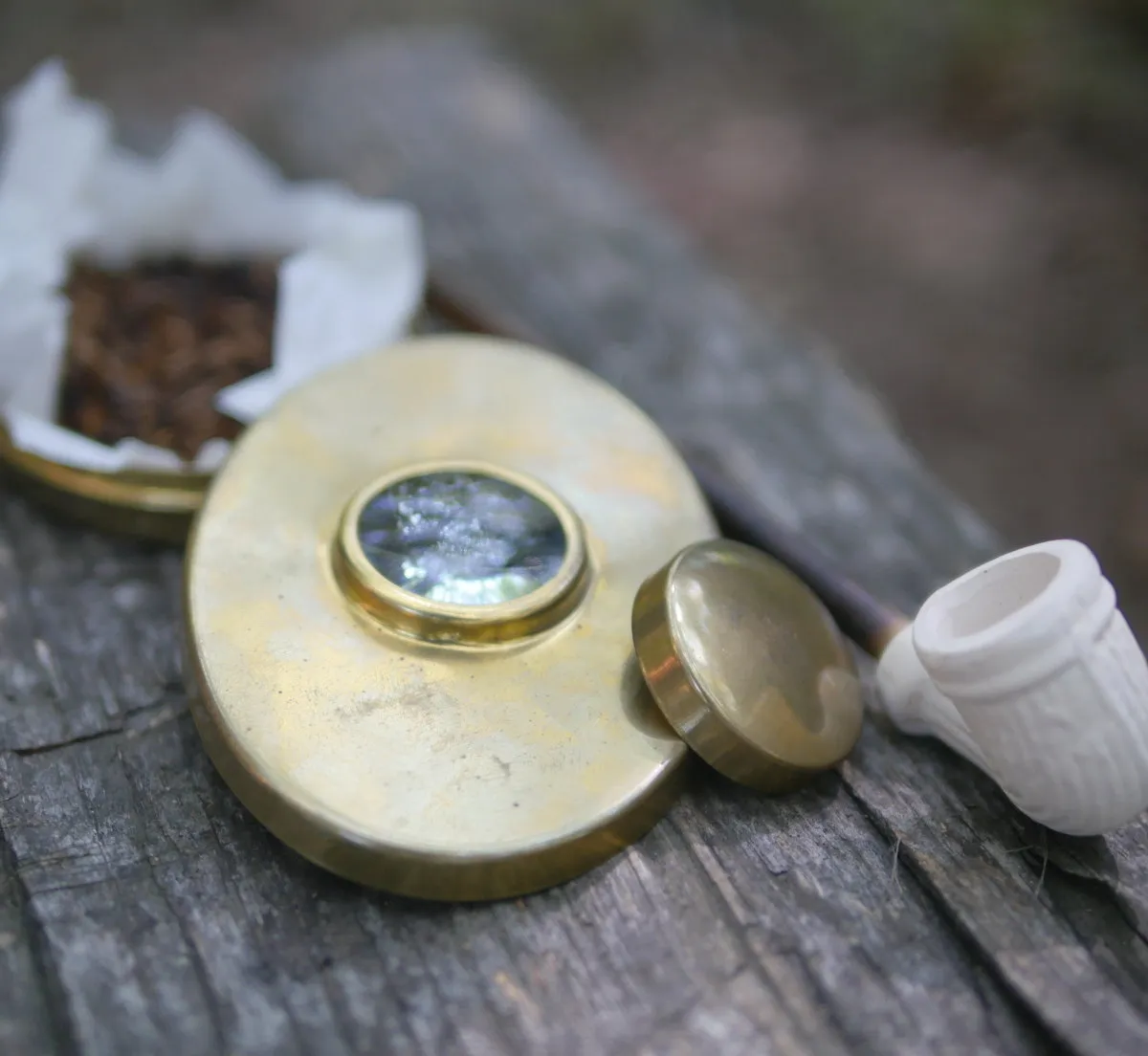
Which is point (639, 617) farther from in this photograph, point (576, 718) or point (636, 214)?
point (636, 214)

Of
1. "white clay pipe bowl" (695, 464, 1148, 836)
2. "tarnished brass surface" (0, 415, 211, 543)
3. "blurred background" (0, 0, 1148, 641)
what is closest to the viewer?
"white clay pipe bowl" (695, 464, 1148, 836)

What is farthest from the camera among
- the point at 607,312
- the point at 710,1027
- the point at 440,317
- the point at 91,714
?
the point at 607,312

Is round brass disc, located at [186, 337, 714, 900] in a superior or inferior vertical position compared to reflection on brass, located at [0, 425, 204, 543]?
superior

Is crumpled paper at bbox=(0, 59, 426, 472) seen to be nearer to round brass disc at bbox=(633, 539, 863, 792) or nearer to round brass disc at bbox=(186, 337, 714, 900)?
round brass disc at bbox=(186, 337, 714, 900)

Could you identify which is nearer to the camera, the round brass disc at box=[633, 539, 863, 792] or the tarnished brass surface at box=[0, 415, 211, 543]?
the round brass disc at box=[633, 539, 863, 792]

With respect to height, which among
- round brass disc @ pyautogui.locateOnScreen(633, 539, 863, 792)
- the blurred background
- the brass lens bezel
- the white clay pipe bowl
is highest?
the white clay pipe bowl

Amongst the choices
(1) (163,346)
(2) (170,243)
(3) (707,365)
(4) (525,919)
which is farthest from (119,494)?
(3) (707,365)

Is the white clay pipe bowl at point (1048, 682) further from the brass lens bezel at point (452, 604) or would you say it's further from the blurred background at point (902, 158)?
the blurred background at point (902, 158)

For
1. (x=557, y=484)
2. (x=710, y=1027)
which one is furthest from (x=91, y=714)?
(x=710, y=1027)

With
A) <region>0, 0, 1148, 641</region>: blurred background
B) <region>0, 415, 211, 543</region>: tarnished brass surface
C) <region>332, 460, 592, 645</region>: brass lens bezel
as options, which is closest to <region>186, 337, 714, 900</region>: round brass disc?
<region>332, 460, 592, 645</region>: brass lens bezel
